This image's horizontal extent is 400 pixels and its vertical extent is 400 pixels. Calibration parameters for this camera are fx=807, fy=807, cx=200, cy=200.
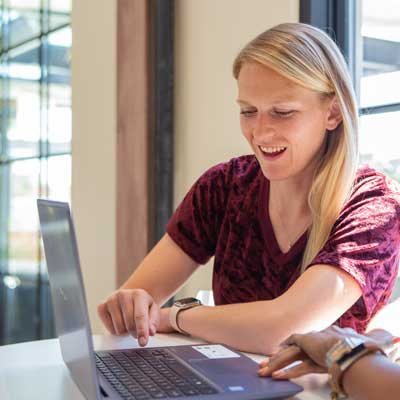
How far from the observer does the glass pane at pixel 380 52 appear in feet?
7.41

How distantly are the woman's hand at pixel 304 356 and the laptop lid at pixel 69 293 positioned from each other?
263mm

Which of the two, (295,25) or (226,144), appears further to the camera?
(226,144)

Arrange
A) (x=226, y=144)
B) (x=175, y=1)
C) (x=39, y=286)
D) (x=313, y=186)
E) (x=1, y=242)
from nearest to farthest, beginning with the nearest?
(x=313, y=186) → (x=226, y=144) → (x=175, y=1) → (x=39, y=286) → (x=1, y=242)

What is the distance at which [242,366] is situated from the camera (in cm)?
122

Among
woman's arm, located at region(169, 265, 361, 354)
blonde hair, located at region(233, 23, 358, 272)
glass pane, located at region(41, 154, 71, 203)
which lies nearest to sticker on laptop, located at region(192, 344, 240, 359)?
woman's arm, located at region(169, 265, 361, 354)

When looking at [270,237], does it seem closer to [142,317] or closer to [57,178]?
[142,317]

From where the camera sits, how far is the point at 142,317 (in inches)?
58.5

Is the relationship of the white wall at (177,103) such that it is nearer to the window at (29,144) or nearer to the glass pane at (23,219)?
the window at (29,144)

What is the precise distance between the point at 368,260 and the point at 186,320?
0.37 metres

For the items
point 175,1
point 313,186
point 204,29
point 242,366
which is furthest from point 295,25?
point 175,1

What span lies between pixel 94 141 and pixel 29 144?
3.23ft

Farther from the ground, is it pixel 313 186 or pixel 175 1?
pixel 175 1

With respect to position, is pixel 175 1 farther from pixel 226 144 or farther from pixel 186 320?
pixel 186 320

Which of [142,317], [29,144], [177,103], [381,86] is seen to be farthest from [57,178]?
[142,317]
